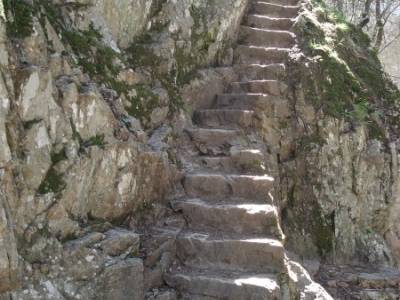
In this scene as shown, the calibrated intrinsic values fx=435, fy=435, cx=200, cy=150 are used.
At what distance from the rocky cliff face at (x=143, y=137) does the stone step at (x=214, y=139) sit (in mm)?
179

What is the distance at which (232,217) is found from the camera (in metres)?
4.55

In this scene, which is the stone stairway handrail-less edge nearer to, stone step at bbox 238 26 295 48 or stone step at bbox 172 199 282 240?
stone step at bbox 172 199 282 240

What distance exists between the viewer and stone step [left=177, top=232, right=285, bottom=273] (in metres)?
4.16

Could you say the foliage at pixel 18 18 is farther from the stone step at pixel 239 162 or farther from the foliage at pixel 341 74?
the foliage at pixel 341 74

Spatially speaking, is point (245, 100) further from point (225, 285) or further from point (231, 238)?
point (225, 285)

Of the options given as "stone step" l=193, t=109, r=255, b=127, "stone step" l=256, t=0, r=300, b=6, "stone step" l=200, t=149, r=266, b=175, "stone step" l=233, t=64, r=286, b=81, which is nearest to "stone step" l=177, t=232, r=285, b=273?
"stone step" l=200, t=149, r=266, b=175

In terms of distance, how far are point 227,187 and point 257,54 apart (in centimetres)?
304

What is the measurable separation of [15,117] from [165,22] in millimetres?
3135

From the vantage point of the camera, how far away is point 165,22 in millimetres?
5816

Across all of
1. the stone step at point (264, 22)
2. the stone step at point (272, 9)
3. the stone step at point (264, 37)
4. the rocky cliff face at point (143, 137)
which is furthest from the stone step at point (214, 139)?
the stone step at point (272, 9)

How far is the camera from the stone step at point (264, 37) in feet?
23.9

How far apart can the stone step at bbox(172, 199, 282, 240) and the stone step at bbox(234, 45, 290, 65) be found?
10.3ft

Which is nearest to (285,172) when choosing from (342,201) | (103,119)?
(342,201)

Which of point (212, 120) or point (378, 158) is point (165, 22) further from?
point (378, 158)
